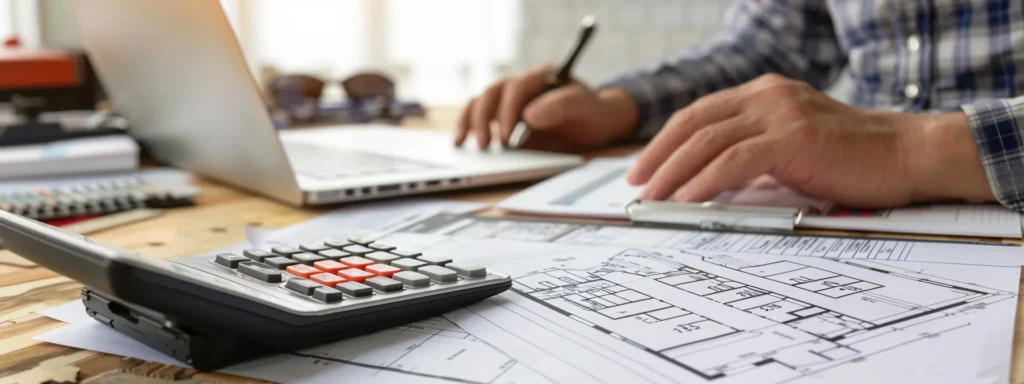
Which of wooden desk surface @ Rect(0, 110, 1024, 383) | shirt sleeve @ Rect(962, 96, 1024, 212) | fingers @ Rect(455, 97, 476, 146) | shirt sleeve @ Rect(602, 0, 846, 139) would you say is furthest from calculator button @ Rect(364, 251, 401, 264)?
shirt sleeve @ Rect(602, 0, 846, 139)

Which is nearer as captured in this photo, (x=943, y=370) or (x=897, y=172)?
(x=943, y=370)

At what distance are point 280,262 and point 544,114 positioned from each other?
1.78 feet

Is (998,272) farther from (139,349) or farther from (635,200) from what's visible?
(139,349)

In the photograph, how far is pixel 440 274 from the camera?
367 millimetres

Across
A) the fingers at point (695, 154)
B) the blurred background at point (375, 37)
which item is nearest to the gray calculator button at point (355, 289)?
the fingers at point (695, 154)

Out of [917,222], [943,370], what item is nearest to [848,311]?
[943,370]

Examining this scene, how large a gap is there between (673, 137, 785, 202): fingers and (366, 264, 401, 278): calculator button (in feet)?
0.91

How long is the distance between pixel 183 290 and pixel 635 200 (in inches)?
14.7

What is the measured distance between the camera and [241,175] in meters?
0.70

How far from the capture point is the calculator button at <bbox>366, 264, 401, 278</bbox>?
14.6 inches

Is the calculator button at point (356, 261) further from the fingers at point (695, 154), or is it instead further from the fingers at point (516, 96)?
the fingers at point (516, 96)

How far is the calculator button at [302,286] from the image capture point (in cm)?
33

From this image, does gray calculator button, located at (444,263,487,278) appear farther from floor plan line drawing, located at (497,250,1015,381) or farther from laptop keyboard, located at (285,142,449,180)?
laptop keyboard, located at (285,142,449,180)

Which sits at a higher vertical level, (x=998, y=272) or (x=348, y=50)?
(x=348, y=50)
